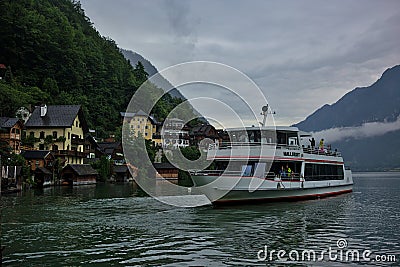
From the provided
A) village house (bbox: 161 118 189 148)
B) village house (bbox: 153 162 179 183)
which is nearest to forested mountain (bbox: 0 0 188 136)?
village house (bbox: 161 118 189 148)

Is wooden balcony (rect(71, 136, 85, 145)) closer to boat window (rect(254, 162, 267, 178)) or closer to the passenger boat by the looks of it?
the passenger boat

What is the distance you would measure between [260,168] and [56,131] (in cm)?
4368

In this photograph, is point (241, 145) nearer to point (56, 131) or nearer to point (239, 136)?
point (239, 136)

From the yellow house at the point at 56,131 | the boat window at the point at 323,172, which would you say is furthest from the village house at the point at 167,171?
the boat window at the point at 323,172

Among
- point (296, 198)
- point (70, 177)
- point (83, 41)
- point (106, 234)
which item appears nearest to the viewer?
point (106, 234)

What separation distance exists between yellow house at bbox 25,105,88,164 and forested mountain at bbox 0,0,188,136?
525 cm

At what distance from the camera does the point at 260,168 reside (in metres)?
29.9

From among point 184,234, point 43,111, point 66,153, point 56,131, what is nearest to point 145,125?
point 43,111

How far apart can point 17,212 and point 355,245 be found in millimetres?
19511

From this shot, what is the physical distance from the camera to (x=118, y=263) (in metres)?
14.0

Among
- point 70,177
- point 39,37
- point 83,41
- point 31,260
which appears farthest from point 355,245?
point 83,41

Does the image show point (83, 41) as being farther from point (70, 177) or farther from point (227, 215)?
point (227, 215)

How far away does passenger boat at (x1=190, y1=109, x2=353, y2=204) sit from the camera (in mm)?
28281

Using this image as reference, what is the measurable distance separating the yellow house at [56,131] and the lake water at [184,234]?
35695mm
